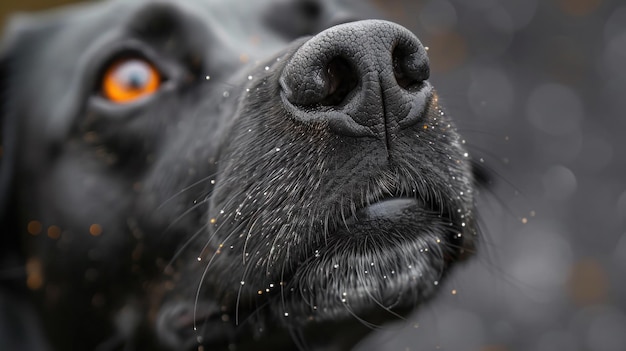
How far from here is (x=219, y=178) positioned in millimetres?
2041

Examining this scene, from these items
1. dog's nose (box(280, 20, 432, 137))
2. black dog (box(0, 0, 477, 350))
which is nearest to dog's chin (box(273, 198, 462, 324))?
black dog (box(0, 0, 477, 350))

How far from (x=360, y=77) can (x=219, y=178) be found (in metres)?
0.59

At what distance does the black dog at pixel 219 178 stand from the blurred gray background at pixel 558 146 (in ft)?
15.4

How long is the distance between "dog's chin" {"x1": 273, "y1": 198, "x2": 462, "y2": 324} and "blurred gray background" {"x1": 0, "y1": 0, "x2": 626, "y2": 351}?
5216 millimetres

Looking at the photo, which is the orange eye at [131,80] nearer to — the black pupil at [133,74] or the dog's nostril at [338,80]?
the black pupil at [133,74]

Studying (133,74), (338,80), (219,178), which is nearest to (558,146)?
(133,74)

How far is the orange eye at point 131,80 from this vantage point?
2.45 m

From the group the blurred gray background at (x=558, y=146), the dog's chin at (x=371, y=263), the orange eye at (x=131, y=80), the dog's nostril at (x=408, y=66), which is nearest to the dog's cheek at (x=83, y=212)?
the orange eye at (x=131, y=80)

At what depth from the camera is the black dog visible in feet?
5.68

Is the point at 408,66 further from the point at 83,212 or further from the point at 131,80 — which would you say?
the point at 83,212

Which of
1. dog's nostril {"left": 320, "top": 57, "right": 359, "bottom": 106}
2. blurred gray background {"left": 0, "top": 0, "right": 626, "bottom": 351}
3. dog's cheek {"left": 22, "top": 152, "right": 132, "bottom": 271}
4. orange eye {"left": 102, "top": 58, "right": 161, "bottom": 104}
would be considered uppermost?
dog's nostril {"left": 320, "top": 57, "right": 359, "bottom": 106}

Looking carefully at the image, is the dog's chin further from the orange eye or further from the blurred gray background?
the blurred gray background

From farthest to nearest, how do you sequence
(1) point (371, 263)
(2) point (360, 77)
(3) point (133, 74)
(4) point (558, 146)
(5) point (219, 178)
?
1. (4) point (558, 146)
2. (3) point (133, 74)
3. (5) point (219, 178)
4. (1) point (371, 263)
5. (2) point (360, 77)

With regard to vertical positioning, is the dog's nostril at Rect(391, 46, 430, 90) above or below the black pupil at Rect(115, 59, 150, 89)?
above
